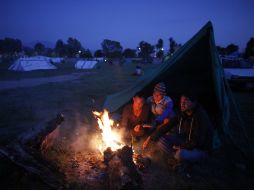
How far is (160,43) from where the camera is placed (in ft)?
248

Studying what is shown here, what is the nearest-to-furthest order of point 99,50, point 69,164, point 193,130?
1. point 193,130
2. point 69,164
3. point 99,50

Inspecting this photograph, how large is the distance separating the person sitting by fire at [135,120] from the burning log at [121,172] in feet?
4.12

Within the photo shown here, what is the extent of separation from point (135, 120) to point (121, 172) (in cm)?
228

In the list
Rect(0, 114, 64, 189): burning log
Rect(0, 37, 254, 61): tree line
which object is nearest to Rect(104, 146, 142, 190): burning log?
Rect(0, 114, 64, 189): burning log

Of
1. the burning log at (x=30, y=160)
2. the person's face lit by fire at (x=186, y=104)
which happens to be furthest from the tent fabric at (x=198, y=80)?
the burning log at (x=30, y=160)

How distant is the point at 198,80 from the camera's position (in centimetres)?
790

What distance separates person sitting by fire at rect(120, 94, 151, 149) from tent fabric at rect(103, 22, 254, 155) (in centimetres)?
103

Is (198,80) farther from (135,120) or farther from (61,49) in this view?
(61,49)

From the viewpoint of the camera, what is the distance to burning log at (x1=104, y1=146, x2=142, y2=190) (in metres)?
3.61

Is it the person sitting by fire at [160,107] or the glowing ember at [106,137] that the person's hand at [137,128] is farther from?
the glowing ember at [106,137]

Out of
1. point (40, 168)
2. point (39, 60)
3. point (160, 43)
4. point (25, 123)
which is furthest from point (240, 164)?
point (160, 43)

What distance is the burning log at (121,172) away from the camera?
11.9 feet

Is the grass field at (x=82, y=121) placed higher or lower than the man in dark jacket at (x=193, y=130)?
lower

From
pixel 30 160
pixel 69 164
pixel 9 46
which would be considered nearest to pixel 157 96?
pixel 69 164
